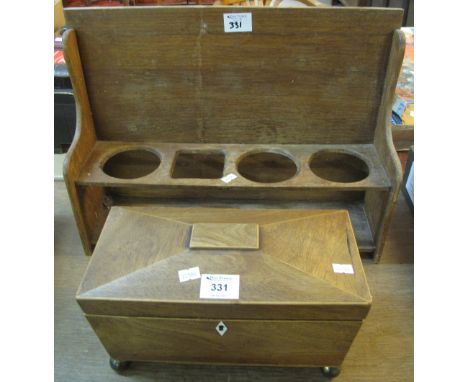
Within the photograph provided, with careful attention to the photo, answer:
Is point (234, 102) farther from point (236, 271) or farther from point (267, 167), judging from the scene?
point (236, 271)

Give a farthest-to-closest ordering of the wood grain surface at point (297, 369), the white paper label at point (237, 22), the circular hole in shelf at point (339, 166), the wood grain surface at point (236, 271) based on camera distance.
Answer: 1. the circular hole in shelf at point (339, 166)
2. the white paper label at point (237, 22)
3. the wood grain surface at point (297, 369)
4. the wood grain surface at point (236, 271)

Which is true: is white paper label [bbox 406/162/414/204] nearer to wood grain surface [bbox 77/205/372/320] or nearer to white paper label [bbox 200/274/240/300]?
wood grain surface [bbox 77/205/372/320]

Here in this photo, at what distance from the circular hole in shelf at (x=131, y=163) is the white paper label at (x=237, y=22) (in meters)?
0.64

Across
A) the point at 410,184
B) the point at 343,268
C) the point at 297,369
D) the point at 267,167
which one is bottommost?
the point at 297,369

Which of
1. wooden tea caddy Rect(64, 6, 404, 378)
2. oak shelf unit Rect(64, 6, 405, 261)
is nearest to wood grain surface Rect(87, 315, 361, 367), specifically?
wooden tea caddy Rect(64, 6, 404, 378)

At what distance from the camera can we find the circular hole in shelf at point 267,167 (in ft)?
5.98

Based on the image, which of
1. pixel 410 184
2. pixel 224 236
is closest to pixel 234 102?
pixel 224 236

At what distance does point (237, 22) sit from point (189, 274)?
909 mm

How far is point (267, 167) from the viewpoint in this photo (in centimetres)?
186

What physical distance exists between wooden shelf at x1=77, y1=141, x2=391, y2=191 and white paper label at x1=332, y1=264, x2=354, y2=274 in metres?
0.43

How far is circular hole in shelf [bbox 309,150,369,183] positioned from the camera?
5.88ft

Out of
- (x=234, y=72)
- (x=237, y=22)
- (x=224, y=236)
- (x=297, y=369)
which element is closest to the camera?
(x=224, y=236)

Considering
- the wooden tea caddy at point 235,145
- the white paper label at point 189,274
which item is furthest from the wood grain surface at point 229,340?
the white paper label at point 189,274

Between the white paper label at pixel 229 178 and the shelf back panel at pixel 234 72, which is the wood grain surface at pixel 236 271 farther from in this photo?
the shelf back panel at pixel 234 72
